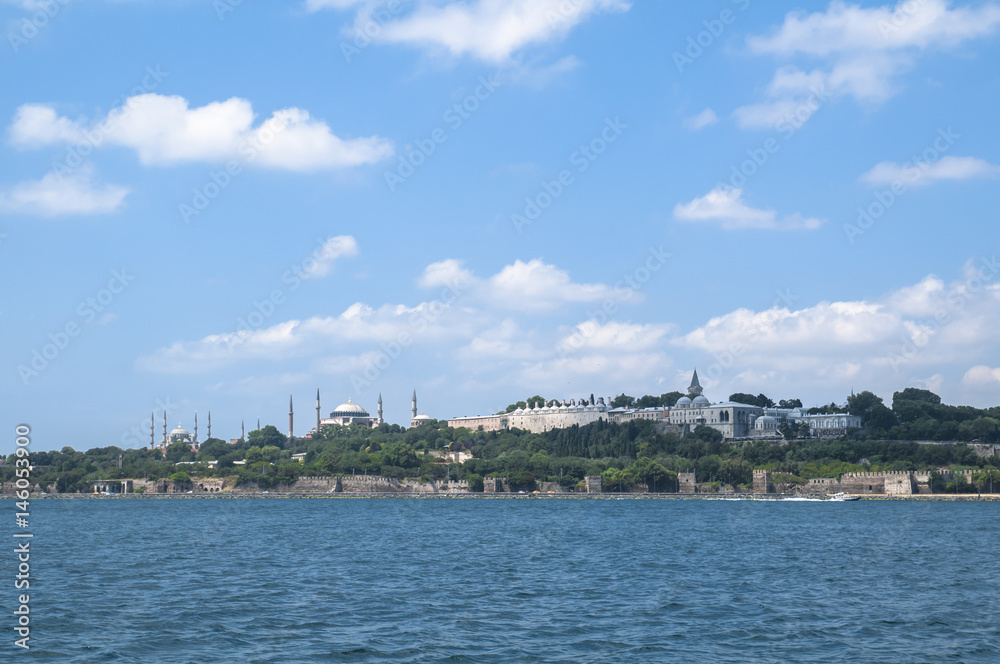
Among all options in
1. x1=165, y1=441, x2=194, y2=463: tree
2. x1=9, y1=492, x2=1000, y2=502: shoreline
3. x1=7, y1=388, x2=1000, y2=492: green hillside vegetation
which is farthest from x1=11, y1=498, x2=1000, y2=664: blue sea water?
x1=165, y1=441, x2=194, y2=463: tree

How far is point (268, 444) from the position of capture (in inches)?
7776

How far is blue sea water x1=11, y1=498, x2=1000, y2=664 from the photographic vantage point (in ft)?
70.8

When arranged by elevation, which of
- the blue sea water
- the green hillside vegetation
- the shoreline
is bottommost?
the shoreline

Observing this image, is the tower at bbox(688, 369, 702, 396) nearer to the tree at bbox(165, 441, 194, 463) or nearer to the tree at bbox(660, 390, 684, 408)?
the tree at bbox(660, 390, 684, 408)

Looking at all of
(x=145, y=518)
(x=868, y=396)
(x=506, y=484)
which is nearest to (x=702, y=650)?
(x=145, y=518)

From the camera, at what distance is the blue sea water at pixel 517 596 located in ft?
70.8

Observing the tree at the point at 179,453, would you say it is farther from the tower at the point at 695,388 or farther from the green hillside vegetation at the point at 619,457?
the tower at the point at 695,388

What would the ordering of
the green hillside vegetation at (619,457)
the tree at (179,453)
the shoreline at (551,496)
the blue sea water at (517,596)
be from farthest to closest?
the tree at (179,453) < the green hillside vegetation at (619,457) < the shoreline at (551,496) < the blue sea water at (517,596)

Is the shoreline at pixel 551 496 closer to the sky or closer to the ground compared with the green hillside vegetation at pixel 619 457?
closer to the ground

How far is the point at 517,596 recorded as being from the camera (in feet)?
95.3

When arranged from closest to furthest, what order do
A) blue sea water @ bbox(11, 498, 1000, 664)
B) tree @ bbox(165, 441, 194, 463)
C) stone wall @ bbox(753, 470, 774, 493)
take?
blue sea water @ bbox(11, 498, 1000, 664) → stone wall @ bbox(753, 470, 774, 493) → tree @ bbox(165, 441, 194, 463)

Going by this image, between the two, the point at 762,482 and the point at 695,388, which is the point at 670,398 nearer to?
the point at 695,388

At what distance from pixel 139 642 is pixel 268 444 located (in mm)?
179965

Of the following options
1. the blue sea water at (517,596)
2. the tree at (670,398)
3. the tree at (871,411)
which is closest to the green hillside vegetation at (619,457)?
the tree at (871,411)
